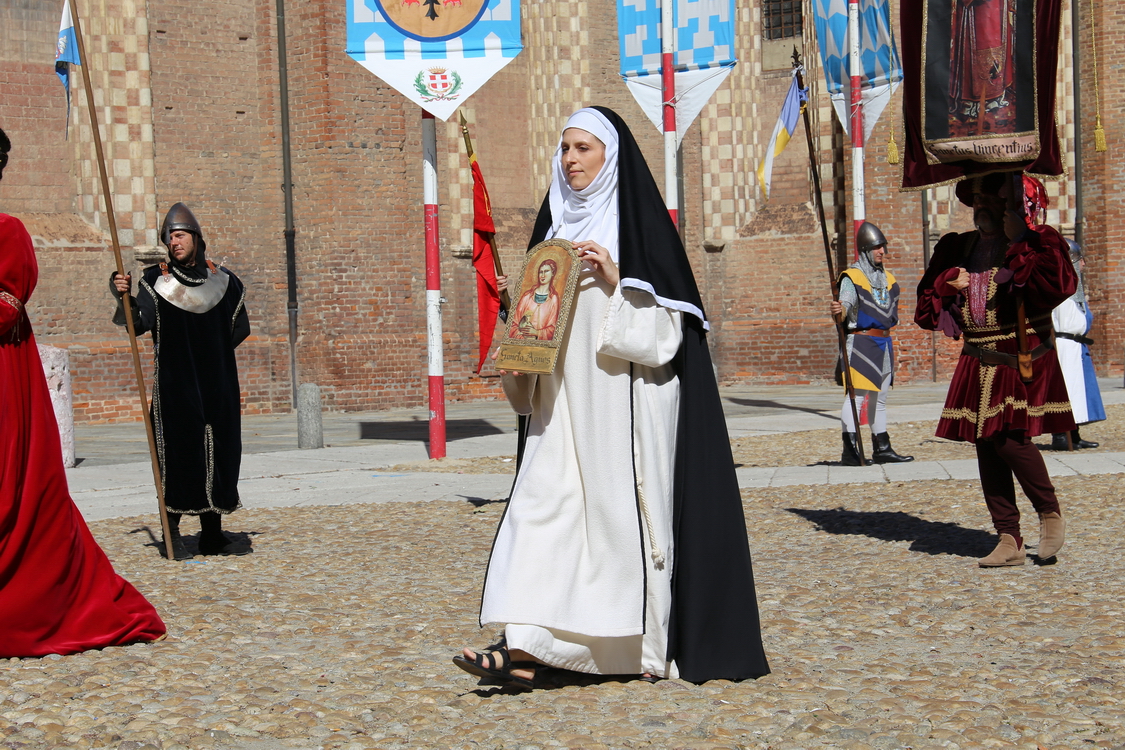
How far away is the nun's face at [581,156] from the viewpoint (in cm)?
402

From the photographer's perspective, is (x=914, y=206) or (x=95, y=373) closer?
(x=95, y=373)

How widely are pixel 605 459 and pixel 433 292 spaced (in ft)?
25.0

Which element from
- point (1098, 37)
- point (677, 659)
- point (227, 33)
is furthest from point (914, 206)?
point (677, 659)

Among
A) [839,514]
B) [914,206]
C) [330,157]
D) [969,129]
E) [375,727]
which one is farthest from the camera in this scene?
[914,206]

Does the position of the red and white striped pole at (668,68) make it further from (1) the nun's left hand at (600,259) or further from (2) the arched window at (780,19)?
(2) the arched window at (780,19)

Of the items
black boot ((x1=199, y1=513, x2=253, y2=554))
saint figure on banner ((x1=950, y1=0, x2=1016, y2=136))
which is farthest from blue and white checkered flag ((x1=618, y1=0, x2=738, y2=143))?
black boot ((x1=199, y1=513, x2=253, y2=554))

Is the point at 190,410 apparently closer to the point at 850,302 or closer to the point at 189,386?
the point at 189,386

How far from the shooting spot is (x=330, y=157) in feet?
58.0

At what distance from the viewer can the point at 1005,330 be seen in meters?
6.03

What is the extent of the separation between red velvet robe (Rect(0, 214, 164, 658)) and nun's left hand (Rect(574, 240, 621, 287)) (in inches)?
92.2

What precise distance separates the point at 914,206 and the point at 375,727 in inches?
713

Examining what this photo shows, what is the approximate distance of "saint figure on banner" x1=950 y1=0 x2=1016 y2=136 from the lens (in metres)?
6.56

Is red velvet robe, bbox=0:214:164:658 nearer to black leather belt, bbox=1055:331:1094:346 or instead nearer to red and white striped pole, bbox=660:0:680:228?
red and white striped pole, bbox=660:0:680:228

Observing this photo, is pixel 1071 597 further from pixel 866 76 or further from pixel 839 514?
pixel 866 76
